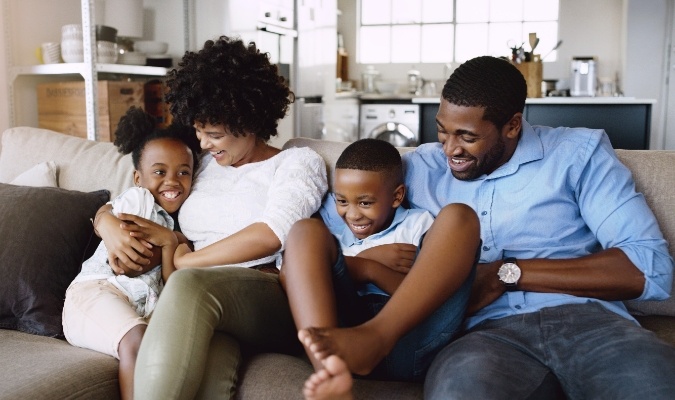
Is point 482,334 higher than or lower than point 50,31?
lower

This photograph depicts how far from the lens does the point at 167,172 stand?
1.76 m

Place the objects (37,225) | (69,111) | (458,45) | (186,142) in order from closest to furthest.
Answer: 1. (37,225)
2. (186,142)
3. (69,111)
4. (458,45)

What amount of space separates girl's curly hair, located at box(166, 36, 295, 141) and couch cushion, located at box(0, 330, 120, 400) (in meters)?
0.66

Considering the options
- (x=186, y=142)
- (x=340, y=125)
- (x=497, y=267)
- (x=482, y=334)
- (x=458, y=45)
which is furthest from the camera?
(x=458, y=45)

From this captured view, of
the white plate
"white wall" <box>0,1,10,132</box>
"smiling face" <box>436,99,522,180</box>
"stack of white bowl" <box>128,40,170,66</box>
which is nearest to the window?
"stack of white bowl" <box>128,40,170,66</box>

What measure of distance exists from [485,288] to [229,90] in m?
0.85

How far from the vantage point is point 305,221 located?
4.50ft

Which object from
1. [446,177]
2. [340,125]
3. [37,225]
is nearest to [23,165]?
[37,225]

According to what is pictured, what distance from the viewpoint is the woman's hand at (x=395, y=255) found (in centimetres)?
141

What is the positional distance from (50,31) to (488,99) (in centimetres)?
302

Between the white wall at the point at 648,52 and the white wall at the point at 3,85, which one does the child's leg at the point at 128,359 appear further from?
the white wall at the point at 648,52

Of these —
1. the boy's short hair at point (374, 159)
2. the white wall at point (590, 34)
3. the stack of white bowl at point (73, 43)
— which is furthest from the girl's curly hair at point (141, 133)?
the white wall at point (590, 34)

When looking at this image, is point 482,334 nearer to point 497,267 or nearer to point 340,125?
point 497,267

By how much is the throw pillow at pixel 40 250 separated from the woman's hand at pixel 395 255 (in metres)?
0.81
